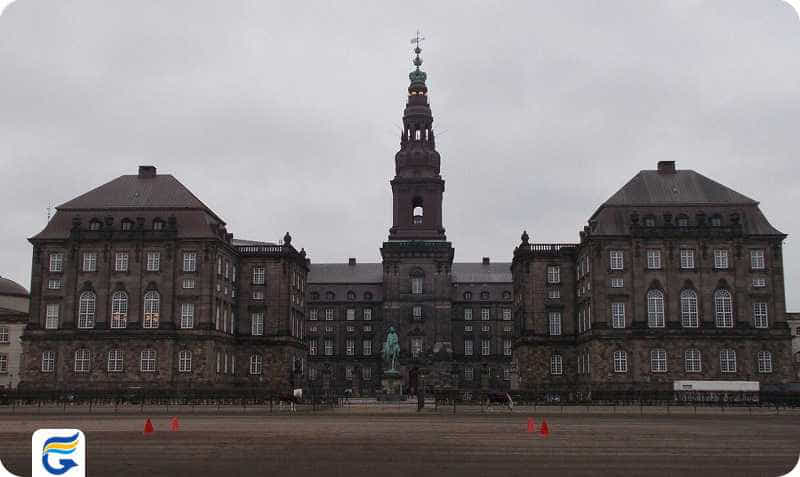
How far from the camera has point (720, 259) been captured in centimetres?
8081

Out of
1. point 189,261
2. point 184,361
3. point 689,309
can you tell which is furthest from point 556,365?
point 189,261

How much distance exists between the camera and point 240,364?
9338 cm

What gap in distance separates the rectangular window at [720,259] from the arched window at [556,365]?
18951mm

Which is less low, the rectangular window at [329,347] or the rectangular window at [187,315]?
the rectangular window at [187,315]

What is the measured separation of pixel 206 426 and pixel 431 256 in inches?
3243

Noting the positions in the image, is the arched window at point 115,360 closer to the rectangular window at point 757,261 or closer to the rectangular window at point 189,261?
the rectangular window at point 189,261

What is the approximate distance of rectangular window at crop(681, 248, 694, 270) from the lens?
8081 cm

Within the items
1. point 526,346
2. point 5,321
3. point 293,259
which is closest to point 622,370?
point 526,346

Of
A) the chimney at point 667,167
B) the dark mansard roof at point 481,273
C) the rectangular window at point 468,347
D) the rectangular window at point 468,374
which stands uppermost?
the chimney at point 667,167

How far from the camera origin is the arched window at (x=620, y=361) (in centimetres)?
7975

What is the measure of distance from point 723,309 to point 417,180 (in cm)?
5156

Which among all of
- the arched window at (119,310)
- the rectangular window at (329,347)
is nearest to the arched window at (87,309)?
the arched window at (119,310)

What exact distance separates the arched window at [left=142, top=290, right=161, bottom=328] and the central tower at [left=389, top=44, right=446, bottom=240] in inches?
1810

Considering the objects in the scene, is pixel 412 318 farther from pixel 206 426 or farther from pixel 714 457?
pixel 714 457
